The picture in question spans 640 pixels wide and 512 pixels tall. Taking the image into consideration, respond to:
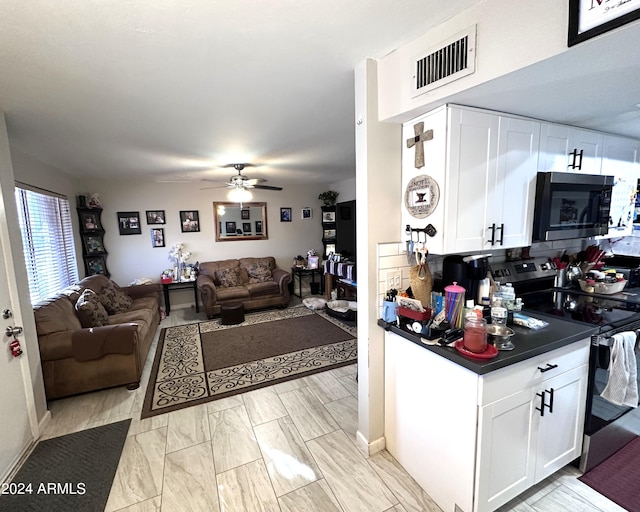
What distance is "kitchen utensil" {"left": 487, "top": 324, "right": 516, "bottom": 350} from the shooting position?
1358 millimetres

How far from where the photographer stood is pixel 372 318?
1.77m

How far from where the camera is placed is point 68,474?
1744mm

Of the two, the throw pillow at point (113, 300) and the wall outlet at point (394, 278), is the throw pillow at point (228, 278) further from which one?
the wall outlet at point (394, 278)

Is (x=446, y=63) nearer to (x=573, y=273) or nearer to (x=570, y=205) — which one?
(x=570, y=205)

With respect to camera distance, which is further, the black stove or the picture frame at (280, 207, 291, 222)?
the picture frame at (280, 207, 291, 222)

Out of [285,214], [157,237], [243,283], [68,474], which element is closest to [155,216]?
[157,237]

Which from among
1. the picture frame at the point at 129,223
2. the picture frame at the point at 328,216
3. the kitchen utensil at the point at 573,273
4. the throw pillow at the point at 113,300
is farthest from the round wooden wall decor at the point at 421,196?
the picture frame at the point at 129,223

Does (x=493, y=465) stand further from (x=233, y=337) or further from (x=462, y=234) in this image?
(x=233, y=337)

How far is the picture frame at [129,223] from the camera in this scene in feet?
15.8

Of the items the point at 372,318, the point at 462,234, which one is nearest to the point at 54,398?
the point at 372,318

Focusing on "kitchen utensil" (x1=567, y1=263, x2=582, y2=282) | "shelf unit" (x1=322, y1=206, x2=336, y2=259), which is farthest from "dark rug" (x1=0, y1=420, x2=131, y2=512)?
"shelf unit" (x1=322, y1=206, x2=336, y2=259)

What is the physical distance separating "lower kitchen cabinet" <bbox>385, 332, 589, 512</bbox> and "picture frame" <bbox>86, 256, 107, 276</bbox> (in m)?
4.85

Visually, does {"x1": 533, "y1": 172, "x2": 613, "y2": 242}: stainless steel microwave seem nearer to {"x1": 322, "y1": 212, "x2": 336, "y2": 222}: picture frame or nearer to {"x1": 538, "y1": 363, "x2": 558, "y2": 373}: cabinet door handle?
{"x1": 538, "y1": 363, "x2": 558, "y2": 373}: cabinet door handle

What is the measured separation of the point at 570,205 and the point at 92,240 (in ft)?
19.3
